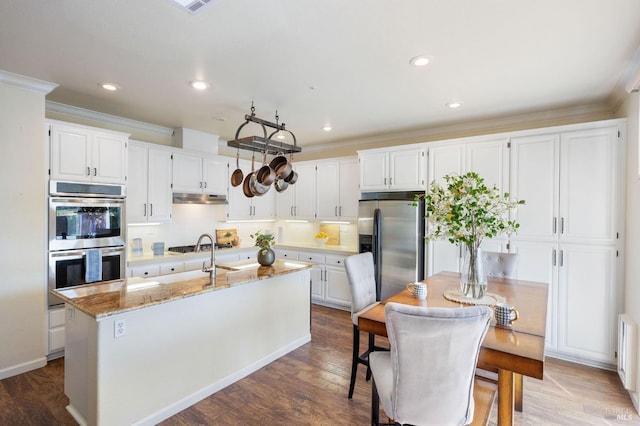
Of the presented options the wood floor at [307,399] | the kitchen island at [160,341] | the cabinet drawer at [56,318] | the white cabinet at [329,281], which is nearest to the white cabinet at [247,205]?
the white cabinet at [329,281]

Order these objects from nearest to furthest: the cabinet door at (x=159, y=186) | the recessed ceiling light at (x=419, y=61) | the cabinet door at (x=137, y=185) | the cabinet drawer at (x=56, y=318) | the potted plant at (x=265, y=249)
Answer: the recessed ceiling light at (x=419, y=61), the cabinet drawer at (x=56, y=318), the potted plant at (x=265, y=249), the cabinet door at (x=137, y=185), the cabinet door at (x=159, y=186)

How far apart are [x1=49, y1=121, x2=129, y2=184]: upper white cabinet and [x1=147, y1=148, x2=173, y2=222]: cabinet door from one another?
1.78 feet

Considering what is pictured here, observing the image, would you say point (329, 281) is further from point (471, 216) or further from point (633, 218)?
point (633, 218)

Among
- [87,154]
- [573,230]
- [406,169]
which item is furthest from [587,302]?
[87,154]

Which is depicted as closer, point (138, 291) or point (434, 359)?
point (434, 359)

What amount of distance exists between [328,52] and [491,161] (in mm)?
2397

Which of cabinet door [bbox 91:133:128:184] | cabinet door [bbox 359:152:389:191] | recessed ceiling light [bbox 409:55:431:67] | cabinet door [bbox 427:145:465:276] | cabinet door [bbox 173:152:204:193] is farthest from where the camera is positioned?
cabinet door [bbox 173:152:204:193]

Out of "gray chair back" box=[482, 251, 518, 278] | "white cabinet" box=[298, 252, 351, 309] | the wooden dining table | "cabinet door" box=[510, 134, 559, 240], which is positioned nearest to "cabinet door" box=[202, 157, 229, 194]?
"white cabinet" box=[298, 252, 351, 309]

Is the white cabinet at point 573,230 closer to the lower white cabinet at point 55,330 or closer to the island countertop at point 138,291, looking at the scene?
the island countertop at point 138,291

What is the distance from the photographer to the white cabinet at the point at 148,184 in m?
4.05

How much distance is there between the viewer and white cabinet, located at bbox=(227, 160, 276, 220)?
534 centimetres

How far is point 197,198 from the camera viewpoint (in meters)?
4.77

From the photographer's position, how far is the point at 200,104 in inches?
141

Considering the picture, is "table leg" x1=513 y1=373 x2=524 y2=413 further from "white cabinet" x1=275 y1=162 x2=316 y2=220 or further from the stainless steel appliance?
the stainless steel appliance
